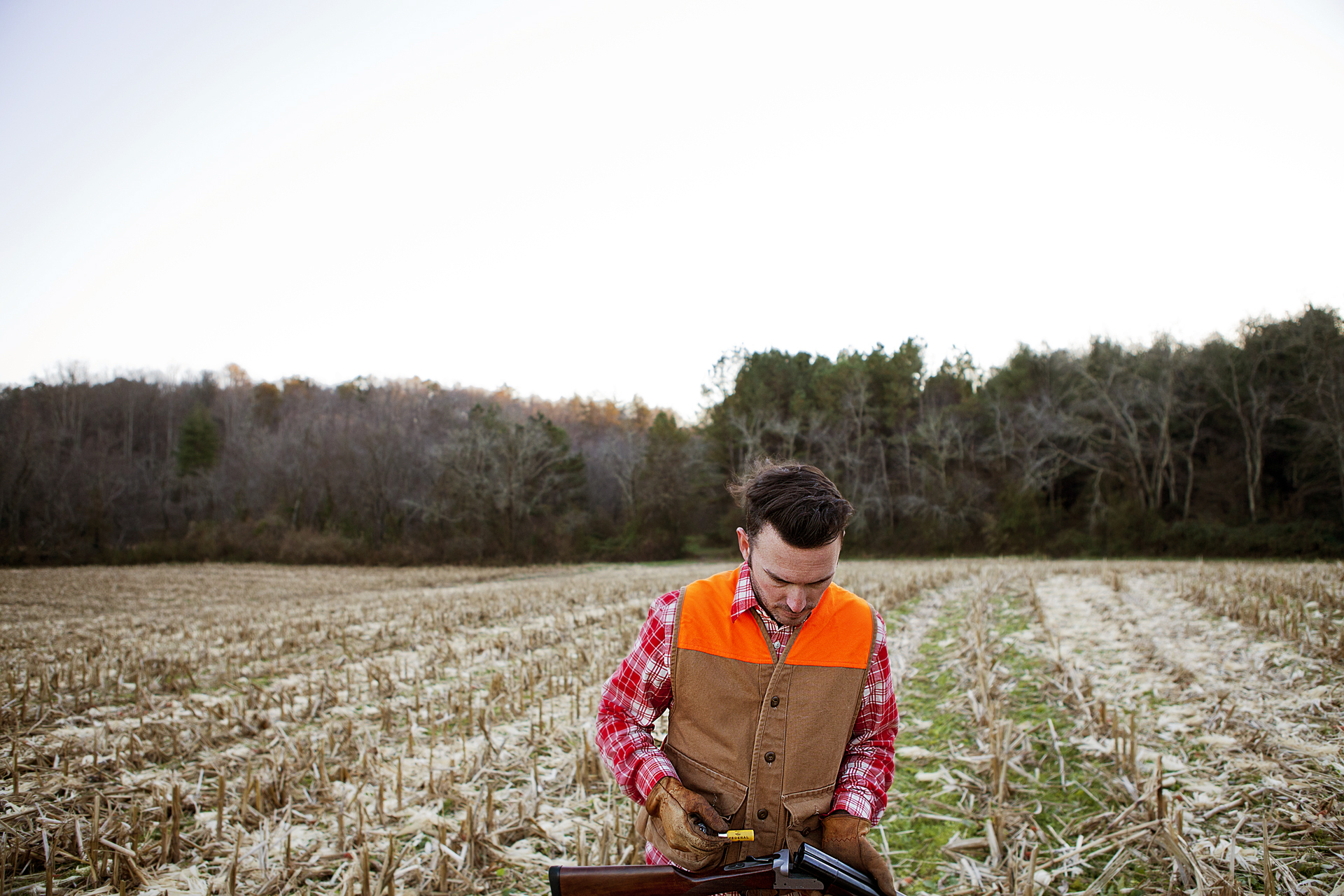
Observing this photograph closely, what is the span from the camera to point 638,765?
1977mm

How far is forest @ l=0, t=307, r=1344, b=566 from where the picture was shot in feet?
94.3

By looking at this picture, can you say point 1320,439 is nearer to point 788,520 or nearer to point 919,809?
point 919,809

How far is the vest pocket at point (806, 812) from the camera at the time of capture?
6.49 ft

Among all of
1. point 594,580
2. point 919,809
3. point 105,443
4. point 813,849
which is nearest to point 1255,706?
point 919,809

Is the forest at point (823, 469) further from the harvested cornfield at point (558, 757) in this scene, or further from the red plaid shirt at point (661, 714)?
the red plaid shirt at point (661, 714)

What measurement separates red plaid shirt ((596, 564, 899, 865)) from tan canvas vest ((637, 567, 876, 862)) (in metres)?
0.05

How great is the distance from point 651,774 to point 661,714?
0.19 m

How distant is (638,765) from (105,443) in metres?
72.8

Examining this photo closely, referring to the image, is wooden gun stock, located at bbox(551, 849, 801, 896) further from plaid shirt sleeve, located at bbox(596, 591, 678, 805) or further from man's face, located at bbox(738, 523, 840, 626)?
man's face, located at bbox(738, 523, 840, 626)

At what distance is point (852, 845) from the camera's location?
75.7 inches

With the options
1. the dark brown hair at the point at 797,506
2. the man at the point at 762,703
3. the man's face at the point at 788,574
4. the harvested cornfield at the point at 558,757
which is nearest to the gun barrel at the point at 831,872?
the man at the point at 762,703

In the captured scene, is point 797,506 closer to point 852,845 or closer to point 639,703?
point 639,703

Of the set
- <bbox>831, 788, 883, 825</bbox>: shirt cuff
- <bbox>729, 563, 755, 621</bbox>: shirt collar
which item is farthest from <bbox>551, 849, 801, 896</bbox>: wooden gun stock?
<bbox>729, 563, 755, 621</bbox>: shirt collar

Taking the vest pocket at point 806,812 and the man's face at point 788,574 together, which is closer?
the man's face at point 788,574
